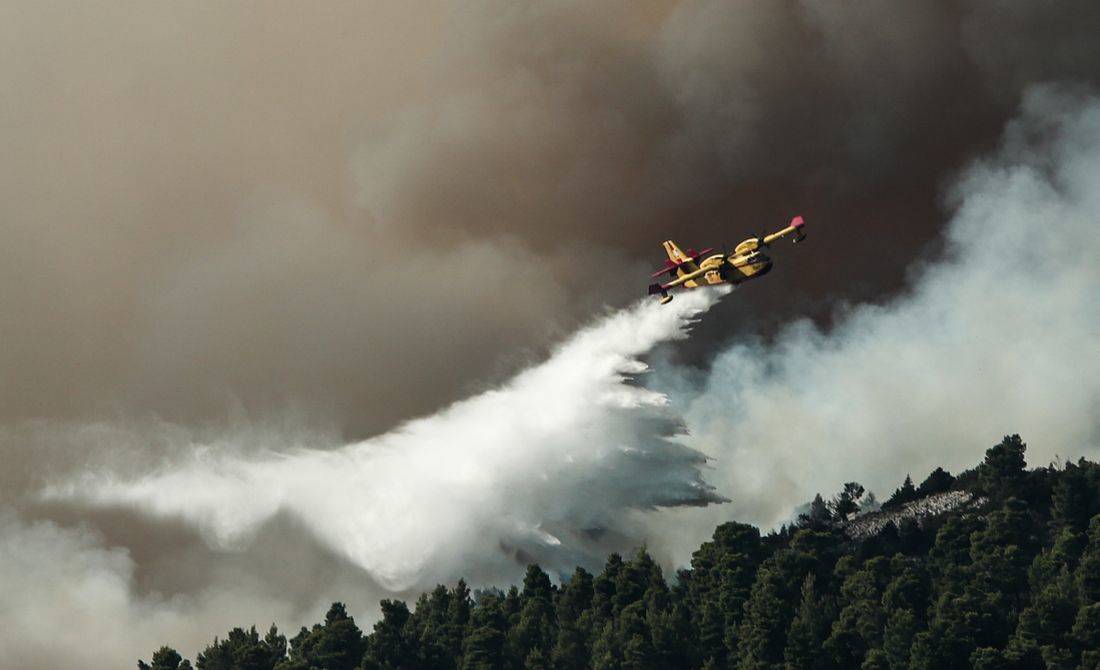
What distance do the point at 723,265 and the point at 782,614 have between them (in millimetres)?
32934

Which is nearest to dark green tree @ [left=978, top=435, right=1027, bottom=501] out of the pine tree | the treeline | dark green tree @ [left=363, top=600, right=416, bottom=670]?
the treeline

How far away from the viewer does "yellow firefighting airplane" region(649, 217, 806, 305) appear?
12528 cm

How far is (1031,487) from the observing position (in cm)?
19050

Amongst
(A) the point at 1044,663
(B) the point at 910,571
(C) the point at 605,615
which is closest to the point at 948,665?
(A) the point at 1044,663

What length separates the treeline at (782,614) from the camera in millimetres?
137250

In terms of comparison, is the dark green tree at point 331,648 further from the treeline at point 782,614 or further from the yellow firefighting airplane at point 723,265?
the yellow firefighting airplane at point 723,265

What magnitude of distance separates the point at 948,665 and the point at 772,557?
35.9m

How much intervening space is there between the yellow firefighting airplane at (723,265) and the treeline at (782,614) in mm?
28642

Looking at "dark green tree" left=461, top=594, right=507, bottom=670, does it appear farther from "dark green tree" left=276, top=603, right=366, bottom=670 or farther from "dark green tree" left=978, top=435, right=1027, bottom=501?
"dark green tree" left=978, top=435, right=1027, bottom=501

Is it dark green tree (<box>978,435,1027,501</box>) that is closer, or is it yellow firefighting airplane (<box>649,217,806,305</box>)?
yellow firefighting airplane (<box>649,217,806,305</box>)

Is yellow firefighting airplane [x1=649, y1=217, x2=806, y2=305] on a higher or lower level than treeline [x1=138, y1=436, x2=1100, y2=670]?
higher

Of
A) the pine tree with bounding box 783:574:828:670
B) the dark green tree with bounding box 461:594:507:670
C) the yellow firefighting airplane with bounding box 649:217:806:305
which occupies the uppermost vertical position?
the yellow firefighting airplane with bounding box 649:217:806:305

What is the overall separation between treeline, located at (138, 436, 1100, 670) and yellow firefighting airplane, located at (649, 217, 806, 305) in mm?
28642

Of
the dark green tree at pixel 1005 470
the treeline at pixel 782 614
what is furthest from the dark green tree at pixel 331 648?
the dark green tree at pixel 1005 470
